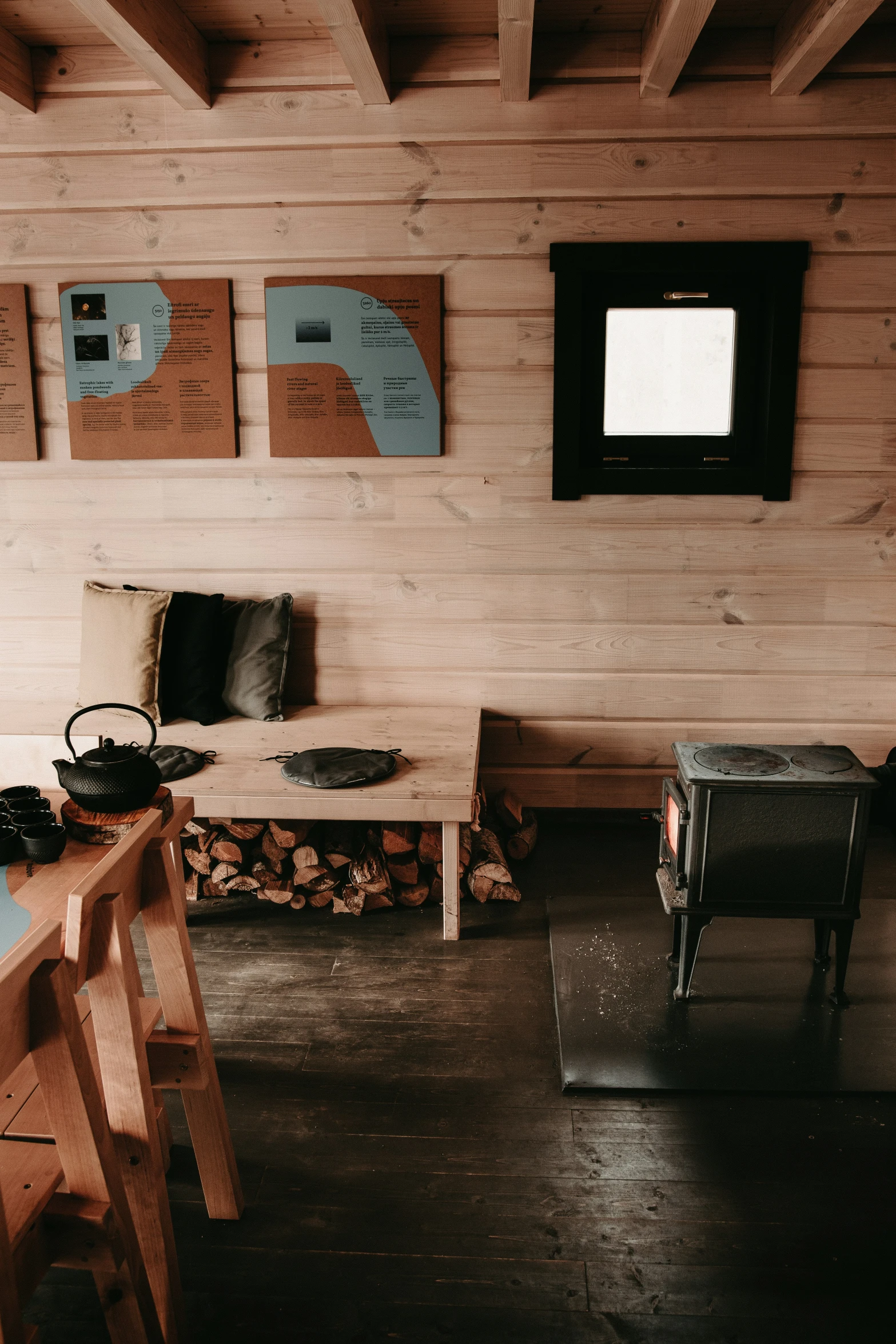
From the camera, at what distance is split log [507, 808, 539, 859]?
3438 mm

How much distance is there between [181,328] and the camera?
340 centimetres

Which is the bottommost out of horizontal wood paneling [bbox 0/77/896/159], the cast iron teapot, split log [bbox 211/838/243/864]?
split log [bbox 211/838/243/864]

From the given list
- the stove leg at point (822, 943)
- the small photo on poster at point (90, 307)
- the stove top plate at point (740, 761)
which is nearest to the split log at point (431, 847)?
the stove top plate at point (740, 761)

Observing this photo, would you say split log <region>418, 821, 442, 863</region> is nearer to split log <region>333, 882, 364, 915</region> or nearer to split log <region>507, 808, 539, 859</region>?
split log <region>333, 882, 364, 915</region>

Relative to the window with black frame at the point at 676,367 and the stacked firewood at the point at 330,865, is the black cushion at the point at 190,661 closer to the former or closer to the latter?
the stacked firewood at the point at 330,865

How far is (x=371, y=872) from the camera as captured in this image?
10.1ft

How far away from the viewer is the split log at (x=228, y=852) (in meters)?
3.14

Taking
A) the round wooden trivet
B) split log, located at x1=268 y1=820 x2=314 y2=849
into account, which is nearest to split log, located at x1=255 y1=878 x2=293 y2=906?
split log, located at x1=268 y1=820 x2=314 y2=849

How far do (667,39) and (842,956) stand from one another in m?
2.80

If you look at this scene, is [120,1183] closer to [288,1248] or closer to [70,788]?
[288,1248]

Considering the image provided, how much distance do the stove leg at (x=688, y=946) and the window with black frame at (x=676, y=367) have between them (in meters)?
1.66

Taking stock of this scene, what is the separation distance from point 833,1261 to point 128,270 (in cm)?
371

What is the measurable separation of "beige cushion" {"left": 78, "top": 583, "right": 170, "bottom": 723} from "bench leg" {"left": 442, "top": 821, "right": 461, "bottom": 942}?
4.07 feet

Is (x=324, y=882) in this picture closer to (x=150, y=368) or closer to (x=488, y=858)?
(x=488, y=858)
